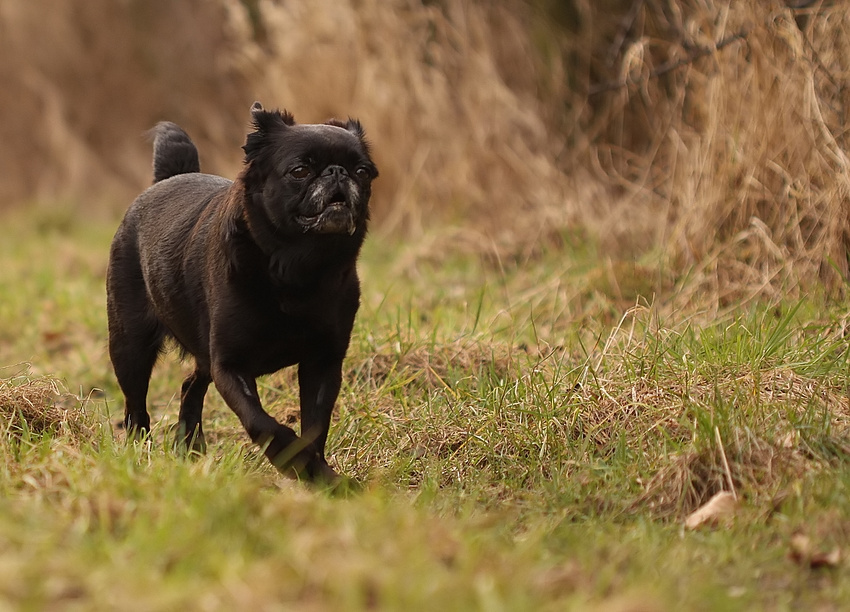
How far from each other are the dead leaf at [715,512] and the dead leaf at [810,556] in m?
0.28

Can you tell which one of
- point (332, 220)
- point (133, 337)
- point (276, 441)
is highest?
point (332, 220)

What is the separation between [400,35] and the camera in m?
8.56

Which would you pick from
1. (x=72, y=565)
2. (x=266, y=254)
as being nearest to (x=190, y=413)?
(x=266, y=254)

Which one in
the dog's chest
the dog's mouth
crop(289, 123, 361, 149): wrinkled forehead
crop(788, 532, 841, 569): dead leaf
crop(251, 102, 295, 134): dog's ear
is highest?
crop(251, 102, 295, 134): dog's ear

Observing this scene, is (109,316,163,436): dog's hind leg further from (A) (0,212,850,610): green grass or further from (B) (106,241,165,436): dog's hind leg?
(A) (0,212,850,610): green grass

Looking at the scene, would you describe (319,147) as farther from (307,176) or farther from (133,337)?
(133,337)

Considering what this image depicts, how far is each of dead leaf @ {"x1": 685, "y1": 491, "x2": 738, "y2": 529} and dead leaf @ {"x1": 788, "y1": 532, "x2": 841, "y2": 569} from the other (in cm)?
28

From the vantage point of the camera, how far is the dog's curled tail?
4566mm

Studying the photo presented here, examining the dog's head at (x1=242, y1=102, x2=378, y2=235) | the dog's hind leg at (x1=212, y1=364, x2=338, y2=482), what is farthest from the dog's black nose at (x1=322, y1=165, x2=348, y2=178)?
the dog's hind leg at (x1=212, y1=364, x2=338, y2=482)

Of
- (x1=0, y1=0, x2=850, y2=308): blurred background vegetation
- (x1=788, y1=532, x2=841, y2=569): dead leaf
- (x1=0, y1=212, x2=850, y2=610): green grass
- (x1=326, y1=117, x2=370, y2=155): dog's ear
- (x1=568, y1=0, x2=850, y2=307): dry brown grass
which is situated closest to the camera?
(x1=0, y1=212, x2=850, y2=610): green grass

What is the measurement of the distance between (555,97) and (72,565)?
655cm

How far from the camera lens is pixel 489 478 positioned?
3564 mm

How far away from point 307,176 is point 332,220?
0.20 m

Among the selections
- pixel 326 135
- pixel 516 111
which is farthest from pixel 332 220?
pixel 516 111
